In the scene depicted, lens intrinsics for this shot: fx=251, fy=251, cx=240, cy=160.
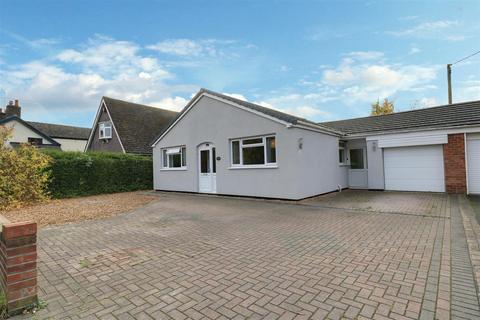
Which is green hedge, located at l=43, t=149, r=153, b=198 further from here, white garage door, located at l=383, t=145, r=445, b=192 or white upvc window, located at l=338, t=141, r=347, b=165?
white garage door, located at l=383, t=145, r=445, b=192

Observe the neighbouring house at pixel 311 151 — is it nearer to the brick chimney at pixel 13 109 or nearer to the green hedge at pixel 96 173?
the green hedge at pixel 96 173

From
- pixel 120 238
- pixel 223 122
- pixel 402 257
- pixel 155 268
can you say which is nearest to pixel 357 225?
pixel 402 257

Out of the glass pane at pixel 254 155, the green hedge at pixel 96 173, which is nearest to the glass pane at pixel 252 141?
the glass pane at pixel 254 155

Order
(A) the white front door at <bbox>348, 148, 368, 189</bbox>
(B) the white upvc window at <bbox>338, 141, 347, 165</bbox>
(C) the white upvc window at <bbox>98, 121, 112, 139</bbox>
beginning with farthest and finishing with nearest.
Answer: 1. (C) the white upvc window at <bbox>98, 121, 112, 139</bbox>
2. (B) the white upvc window at <bbox>338, 141, 347, 165</bbox>
3. (A) the white front door at <bbox>348, 148, 368, 189</bbox>

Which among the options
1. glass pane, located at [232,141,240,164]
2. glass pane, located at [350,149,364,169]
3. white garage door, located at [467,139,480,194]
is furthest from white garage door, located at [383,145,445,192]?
glass pane, located at [232,141,240,164]

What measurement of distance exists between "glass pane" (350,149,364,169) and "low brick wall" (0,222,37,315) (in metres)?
14.8

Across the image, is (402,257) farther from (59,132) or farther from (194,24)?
(59,132)

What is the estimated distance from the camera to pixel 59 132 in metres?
33.4

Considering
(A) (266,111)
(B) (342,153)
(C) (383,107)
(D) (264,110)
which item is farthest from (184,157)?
(C) (383,107)

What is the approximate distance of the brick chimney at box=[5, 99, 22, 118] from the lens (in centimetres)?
2556

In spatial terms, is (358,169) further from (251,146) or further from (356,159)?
(251,146)

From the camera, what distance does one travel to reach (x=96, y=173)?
14.9 meters

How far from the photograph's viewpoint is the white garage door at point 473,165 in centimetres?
1088

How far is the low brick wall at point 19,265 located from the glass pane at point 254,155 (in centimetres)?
892
